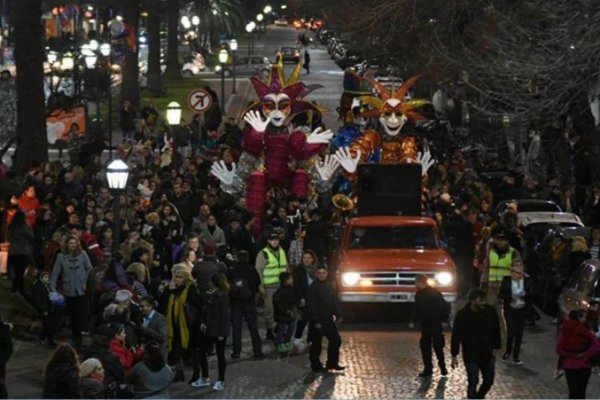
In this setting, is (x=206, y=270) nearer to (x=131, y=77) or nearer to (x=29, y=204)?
(x=29, y=204)

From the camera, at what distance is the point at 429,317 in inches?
790

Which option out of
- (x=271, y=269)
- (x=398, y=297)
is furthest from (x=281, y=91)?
(x=271, y=269)

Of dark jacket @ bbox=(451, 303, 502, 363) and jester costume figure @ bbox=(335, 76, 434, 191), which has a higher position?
jester costume figure @ bbox=(335, 76, 434, 191)

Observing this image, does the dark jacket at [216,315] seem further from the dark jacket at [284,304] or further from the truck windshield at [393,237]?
the truck windshield at [393,237]

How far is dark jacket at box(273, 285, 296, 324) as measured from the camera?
21297 mm

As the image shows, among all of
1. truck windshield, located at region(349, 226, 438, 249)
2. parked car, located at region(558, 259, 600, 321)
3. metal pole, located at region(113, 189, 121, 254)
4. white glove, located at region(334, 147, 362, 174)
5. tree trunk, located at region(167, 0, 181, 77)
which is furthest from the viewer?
tree trunk, located at region(167, 0, 181, 77)

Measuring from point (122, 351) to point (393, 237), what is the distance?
389 inches

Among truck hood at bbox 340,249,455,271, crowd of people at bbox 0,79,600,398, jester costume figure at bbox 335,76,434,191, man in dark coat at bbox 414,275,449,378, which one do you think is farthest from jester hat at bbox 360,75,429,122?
man in dark coat at bbox 414,275,449,378

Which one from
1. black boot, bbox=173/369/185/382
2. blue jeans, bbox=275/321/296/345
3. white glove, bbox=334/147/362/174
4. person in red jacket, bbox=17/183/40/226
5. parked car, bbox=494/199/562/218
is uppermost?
white glove, bbox=334/147/362/174

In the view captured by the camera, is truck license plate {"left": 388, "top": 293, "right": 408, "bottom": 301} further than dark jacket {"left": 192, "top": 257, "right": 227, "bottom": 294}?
Yes

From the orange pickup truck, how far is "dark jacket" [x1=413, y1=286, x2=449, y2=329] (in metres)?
3.49

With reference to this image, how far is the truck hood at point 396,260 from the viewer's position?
2416cm

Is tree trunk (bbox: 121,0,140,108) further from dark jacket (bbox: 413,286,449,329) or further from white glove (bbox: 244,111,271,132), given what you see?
dark jacket (bbox: 413,286,449,329)

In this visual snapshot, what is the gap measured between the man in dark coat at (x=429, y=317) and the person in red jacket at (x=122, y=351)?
4.92m
